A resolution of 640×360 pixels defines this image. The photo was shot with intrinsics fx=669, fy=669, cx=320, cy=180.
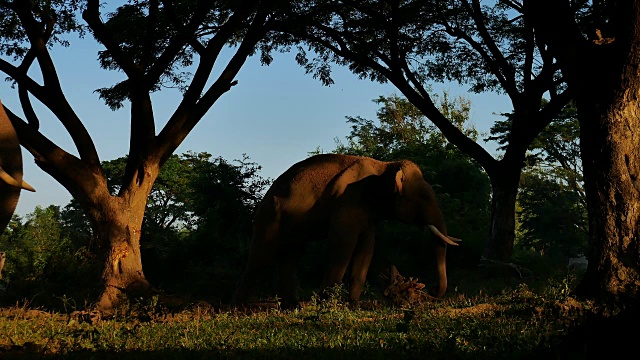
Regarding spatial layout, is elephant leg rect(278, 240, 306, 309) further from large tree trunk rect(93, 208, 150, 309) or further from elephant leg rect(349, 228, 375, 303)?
large tree trunk rect(93, 208, 150, 309)

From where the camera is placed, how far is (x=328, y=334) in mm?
7656

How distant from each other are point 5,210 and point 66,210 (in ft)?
178

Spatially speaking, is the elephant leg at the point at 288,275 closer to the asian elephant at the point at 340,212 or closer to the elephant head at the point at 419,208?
the asian elephant at the point at 340,212

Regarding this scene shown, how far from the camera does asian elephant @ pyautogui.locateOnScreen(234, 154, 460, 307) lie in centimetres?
1245

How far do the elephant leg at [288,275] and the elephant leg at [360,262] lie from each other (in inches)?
54.6

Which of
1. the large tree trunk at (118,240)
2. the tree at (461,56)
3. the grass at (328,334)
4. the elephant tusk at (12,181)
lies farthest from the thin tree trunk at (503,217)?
the elephant tusk at (12,181)

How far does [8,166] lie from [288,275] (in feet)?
28.2

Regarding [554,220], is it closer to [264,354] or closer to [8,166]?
[264,354]

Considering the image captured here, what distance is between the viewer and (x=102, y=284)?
13.9 metres

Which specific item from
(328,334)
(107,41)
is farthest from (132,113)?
(328,334)

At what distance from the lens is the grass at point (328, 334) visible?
6.41 m

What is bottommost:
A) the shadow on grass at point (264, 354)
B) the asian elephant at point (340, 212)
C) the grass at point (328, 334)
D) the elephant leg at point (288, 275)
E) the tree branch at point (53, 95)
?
the shadow on grass at point (264, 354)

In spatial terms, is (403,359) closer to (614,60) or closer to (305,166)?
(614,60)

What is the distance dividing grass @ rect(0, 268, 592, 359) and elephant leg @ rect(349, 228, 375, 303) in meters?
2.57
